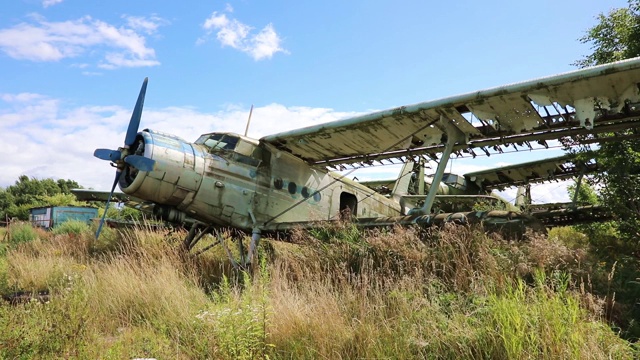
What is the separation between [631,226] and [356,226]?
15.7 ft

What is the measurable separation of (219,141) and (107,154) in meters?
2.25

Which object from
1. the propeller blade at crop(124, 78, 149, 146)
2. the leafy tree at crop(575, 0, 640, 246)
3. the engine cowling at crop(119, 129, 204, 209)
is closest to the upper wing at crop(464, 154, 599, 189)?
the leafy tree at crop(575, 0, 640, 246)

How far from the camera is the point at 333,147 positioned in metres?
9.52

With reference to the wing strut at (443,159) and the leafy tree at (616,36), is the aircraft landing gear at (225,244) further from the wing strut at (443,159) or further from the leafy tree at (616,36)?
the leafy tree at (616,36)

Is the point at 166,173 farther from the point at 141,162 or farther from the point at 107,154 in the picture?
the point at 107,154

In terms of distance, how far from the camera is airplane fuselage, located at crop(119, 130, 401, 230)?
777cm

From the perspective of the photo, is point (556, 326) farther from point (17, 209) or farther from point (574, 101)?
point (17, 209)

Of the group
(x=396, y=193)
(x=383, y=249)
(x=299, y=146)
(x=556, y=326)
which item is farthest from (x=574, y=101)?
(x=396, y=193)

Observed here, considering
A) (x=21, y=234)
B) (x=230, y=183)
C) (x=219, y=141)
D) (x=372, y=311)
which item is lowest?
(x=21, y=234)

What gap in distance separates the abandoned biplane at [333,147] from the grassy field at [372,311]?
1.49 metres

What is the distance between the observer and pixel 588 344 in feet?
9.22

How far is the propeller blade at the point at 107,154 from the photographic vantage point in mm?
8008

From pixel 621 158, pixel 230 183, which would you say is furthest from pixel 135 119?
pixel 621 158

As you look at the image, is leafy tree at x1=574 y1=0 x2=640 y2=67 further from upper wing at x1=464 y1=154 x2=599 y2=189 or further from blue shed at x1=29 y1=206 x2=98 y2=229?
blue shed at x1=29 y1=206 x2=98 y2=229
